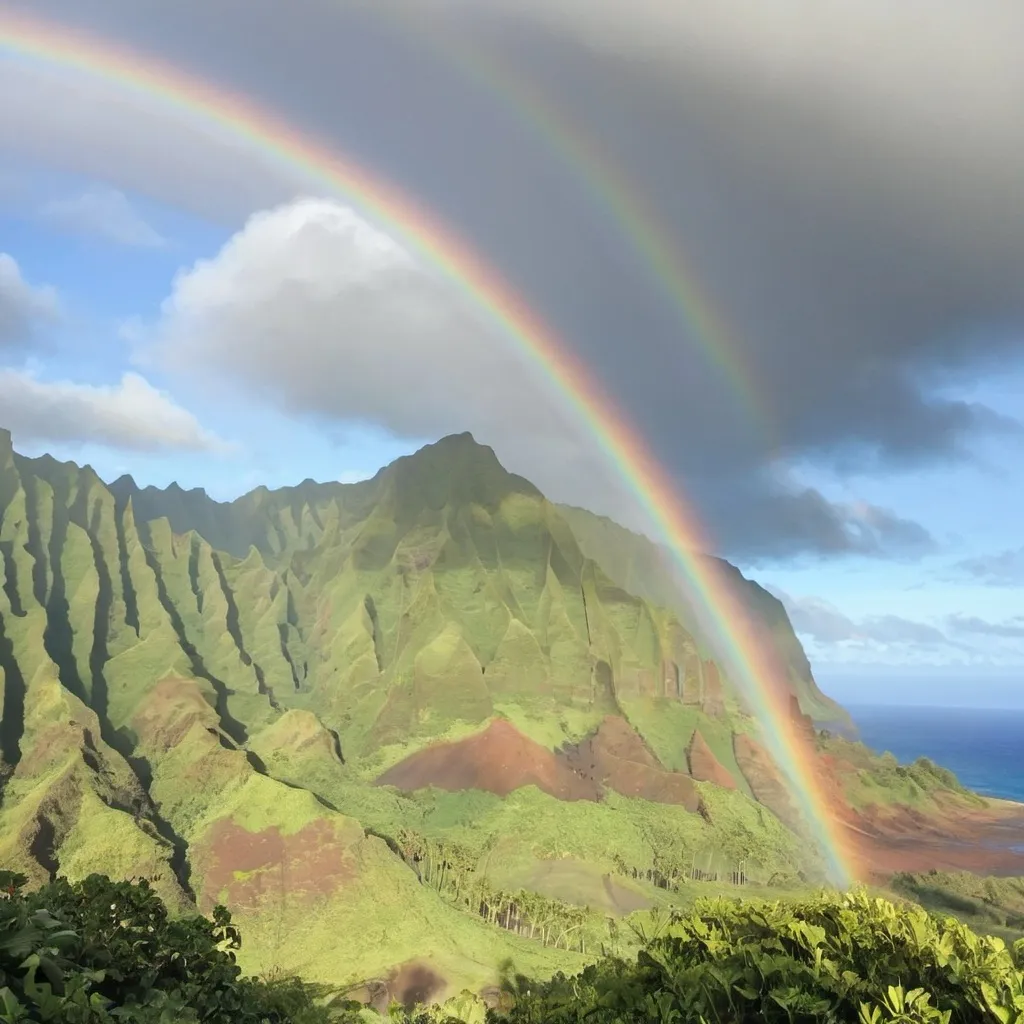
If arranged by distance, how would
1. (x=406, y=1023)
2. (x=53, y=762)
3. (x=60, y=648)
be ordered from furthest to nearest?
(x=60, y=648) → (x=53, y=762) → (x=406, y=1023)

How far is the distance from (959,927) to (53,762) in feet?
467

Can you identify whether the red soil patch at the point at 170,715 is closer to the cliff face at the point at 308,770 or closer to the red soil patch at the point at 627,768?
the cliff face at the point at 308,770

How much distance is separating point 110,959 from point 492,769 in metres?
142

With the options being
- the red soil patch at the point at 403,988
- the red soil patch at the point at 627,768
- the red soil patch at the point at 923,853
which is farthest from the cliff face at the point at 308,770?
the red soil patch at the point at 923,853

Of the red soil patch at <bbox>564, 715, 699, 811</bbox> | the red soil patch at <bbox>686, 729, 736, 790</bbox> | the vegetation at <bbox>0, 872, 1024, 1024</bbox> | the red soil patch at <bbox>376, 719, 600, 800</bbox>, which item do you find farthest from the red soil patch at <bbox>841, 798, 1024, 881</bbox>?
the vegetation at <bbox>0, 872, 1024, 1024</bbox>

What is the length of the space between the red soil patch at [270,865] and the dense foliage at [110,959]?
84920mm

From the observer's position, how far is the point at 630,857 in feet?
438

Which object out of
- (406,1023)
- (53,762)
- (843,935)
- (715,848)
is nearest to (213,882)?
(53,762)

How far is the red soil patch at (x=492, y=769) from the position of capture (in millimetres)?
154500

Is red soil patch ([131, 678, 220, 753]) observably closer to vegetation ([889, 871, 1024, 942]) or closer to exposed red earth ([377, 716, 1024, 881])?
exposed red earth ([377, 716, 1024, 881])

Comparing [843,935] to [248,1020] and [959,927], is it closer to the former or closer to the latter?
[959,927]

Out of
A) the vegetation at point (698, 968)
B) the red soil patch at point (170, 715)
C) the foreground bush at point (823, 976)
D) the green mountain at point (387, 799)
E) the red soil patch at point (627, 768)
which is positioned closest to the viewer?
the vegetation at point (698, 968)

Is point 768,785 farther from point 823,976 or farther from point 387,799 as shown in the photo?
point 823,976

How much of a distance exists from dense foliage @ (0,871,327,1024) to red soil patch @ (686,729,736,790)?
168 meters
